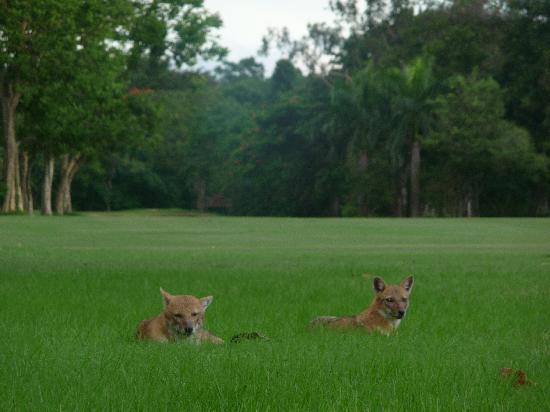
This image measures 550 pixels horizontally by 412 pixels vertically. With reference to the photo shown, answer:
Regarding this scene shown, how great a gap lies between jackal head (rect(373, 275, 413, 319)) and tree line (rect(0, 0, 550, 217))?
43.3 metres

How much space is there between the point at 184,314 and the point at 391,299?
6.72ft

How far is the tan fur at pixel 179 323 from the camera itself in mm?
8016

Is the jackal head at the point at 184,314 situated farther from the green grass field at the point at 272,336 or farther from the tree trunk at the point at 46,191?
the tree trunk at the point at 46,191

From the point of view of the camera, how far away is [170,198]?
311ft

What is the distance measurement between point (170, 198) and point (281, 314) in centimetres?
8448

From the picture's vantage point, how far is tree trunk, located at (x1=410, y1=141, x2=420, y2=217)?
66375mm

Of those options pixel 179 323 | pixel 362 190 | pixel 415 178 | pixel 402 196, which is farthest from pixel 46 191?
pixel 179 323

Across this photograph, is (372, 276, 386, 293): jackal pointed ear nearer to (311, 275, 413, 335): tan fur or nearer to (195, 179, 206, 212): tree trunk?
(311, 275, 413, 335): tan fur

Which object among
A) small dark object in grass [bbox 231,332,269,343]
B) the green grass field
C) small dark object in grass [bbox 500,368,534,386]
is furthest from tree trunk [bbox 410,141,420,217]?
small dark object in grass [bbox 500,368,534,386]

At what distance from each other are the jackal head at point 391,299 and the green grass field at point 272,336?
259 millimetres

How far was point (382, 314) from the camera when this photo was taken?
929cm

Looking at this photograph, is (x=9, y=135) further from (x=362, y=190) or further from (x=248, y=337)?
(x=248, y=337)

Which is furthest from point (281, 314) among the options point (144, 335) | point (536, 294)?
point (536, 294)

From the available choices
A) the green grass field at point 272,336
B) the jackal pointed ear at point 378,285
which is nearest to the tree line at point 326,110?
the green grass field at point 272,336
